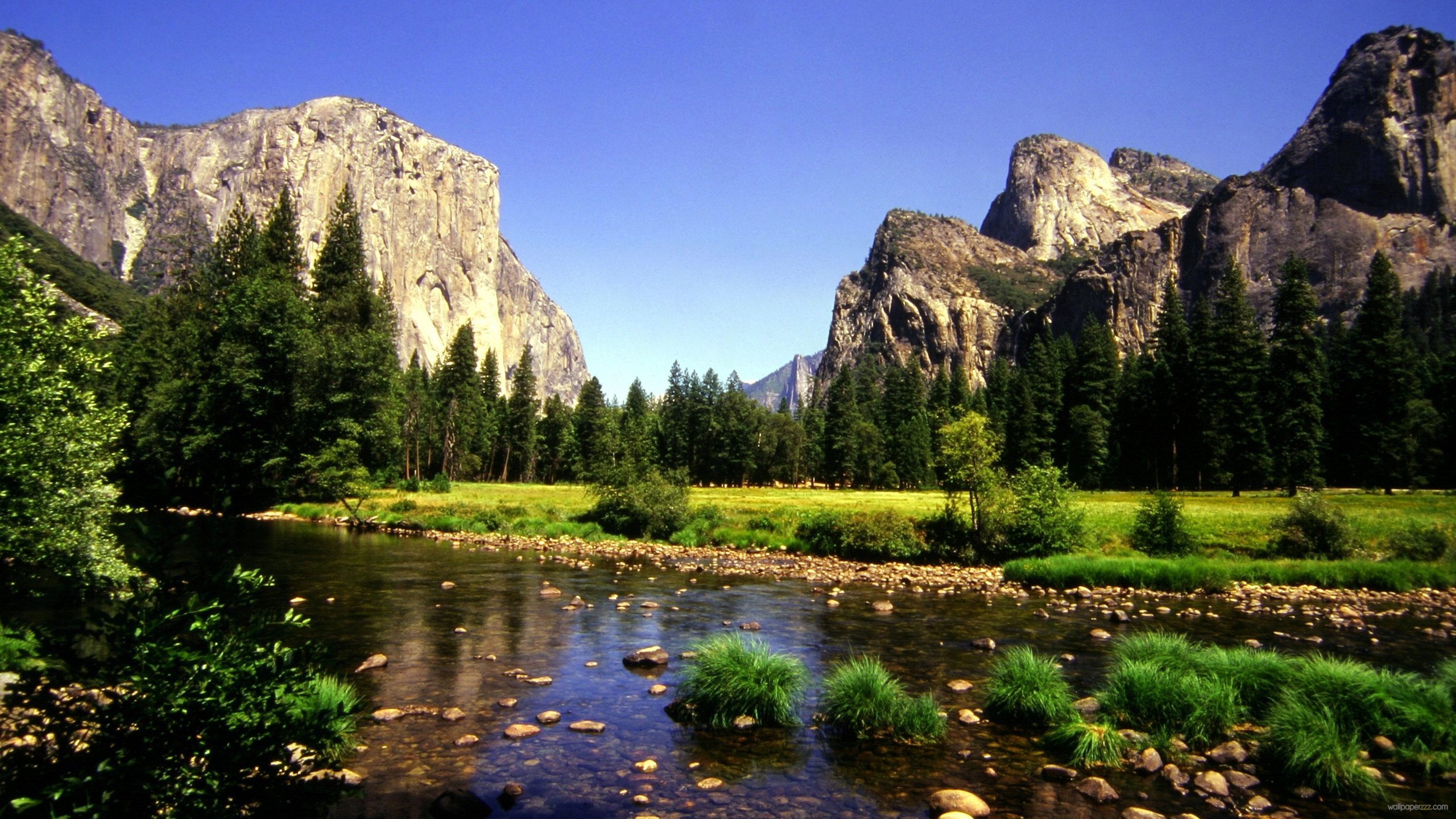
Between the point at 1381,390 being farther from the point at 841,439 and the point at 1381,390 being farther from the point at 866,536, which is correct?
the point at 841,439

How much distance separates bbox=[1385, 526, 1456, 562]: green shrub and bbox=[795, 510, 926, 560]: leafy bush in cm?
1998

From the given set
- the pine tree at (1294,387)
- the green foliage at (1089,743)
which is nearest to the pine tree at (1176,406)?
the pine tree at (1294,387)

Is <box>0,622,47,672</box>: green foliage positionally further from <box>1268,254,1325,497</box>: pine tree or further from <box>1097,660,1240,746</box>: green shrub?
<box>1268,254,1325,497</box>: pine tree

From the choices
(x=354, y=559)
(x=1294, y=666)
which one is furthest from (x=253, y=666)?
(x=354, y=559)

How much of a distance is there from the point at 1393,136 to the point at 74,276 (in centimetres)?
28119

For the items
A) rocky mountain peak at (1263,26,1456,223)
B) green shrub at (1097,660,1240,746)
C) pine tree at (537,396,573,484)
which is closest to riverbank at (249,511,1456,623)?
green shrub at (1097,660,1240,746)

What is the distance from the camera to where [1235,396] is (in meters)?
62.8

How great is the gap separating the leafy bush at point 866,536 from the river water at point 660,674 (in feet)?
25.9

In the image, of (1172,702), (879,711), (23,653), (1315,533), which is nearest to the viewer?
(23,653)

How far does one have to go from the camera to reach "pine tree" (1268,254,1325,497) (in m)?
55.8

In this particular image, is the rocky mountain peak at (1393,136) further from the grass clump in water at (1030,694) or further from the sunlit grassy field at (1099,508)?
the grass clump in water at (1030,694)

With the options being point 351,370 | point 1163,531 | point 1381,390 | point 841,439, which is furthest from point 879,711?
point 841,439

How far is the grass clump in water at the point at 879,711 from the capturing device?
42.3ft

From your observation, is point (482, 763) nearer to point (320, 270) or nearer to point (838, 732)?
point (838, 732)
